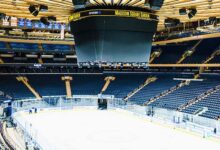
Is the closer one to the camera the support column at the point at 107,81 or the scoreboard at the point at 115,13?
the scoreboard at the point at 115,13

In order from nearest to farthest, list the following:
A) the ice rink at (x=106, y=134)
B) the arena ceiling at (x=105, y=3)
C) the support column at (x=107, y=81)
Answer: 1. the arena ceiling at (x=105, y=3)
2. the ice rink at (x=106, y=134)
3. the support column at (x=107, y=81)

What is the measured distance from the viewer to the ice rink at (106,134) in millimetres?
14477

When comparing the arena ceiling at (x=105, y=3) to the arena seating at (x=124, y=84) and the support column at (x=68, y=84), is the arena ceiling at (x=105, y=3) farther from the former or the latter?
the arena seating at (x=124, y=84)

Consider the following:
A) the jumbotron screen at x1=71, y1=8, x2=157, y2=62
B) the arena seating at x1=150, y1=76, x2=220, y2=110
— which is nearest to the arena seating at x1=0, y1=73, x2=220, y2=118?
the arena seating at x1=150, y1=76, x2=220, y2=110

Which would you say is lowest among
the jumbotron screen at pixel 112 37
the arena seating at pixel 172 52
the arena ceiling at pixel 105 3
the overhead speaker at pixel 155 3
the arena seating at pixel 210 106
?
the arena seating at pixel 210 106

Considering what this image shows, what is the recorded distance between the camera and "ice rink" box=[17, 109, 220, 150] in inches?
570

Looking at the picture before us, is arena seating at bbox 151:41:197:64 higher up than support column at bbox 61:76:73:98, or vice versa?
arena seating at bbox 151:41:197:64

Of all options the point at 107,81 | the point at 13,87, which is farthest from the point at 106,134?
the point at 107,81

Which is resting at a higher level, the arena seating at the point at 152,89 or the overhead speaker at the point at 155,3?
the overhead speaker at the point at 155,3

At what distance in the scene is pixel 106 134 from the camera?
17.1m

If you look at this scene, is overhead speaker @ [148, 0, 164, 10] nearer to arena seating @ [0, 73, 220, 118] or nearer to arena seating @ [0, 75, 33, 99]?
arena seating @ [0, 73, 220, 118]

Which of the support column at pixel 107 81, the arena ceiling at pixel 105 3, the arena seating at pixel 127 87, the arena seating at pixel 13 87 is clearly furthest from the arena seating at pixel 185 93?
the arena ceiling at pixel 105 3

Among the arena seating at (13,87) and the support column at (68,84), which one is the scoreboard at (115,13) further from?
the support column at (68,84)

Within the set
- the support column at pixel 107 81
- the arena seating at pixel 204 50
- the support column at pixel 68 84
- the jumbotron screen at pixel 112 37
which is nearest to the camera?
the jumbotron screen at pixel 112 37
